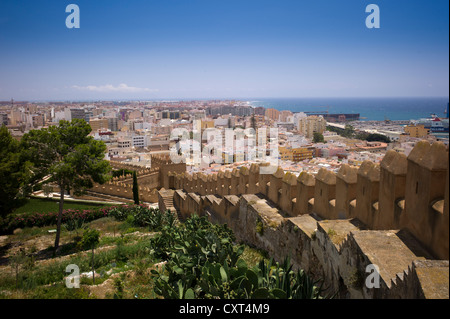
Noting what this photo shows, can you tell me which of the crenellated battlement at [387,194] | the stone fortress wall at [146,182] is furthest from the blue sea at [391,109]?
the crenellated battlement at [387,194]

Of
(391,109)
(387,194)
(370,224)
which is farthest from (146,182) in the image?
(391,109)

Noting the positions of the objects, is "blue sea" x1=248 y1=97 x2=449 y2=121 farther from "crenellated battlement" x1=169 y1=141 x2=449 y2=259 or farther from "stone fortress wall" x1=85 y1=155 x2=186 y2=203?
"crenellated battlement" x1=169 y1=141 x2=449 y2=259

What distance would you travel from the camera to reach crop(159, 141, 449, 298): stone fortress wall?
7.63 ft

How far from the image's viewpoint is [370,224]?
339cm

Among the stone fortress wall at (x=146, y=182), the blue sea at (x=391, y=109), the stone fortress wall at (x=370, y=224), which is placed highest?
the blue sea at (x=391, y=109)

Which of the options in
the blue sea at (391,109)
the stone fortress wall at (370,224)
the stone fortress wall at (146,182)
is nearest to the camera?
the stone fortress wall at (370,224)

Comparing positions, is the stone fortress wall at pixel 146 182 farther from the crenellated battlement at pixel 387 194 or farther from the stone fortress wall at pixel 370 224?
the crenellated battlement at pixel 387 194

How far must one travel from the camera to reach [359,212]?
359cm

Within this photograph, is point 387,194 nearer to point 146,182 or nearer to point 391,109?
point 146,182

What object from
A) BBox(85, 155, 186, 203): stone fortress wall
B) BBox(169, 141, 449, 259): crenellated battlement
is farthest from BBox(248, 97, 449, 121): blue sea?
BBox(169, 141, 449, 259): crenellated battlement

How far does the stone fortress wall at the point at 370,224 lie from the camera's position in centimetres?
232

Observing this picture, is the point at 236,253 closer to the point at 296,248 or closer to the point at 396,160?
the point at 296,248

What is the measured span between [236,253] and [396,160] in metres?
2.12
